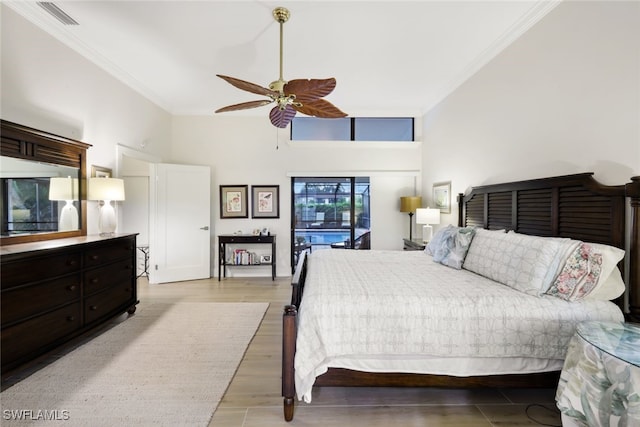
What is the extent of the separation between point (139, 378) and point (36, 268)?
112 cm

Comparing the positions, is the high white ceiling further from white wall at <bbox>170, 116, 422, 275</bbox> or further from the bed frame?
the bed frame

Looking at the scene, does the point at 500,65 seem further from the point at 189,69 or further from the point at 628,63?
the point at 189,69

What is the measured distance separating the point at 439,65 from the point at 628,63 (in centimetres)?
196

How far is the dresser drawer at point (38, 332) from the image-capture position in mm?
1840

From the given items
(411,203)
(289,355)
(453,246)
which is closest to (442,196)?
(411,203)

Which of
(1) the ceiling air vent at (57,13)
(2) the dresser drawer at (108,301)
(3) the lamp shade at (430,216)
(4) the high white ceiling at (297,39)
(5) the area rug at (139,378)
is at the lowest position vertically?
(5) the area rug at (139,378)

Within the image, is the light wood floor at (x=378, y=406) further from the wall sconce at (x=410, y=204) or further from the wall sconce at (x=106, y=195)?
the wall sconce at (x=410, y=204)

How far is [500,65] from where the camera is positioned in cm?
290

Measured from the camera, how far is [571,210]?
2059 millimetres

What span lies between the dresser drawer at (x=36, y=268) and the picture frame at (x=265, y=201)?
2.90 meters

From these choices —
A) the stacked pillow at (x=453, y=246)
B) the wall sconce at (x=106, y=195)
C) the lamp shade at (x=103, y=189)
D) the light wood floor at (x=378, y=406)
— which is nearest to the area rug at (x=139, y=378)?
the light wood floor at (x=378, y=406)

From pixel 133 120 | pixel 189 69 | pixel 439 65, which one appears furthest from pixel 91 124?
pixel 439 65

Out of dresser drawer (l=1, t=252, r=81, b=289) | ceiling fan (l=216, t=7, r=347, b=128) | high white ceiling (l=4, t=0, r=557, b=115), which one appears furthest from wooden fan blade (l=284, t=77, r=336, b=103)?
dresser drawer (l=1, t=252, r=81, b=289)

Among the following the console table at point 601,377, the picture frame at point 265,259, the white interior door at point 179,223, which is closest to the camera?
the console table at point 601,377
